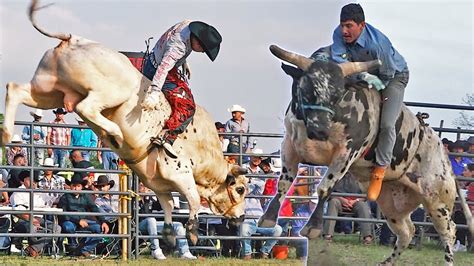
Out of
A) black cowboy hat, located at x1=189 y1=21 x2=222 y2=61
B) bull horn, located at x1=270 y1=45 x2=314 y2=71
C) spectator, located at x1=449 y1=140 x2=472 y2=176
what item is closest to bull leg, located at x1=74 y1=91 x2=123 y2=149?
black cowboy hat, located at x1=189 y1=21 x2=222 y2=61

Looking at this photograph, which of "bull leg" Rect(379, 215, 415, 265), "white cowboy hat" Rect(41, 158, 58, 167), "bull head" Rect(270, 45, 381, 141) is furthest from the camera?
"white cowboy hat" Rect(41, 158, 58, 167)

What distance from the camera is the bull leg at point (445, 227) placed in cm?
1173

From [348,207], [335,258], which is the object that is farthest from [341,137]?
[348,207]

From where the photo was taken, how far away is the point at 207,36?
10047mm

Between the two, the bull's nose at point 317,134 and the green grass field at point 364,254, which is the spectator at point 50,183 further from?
the bull's nose at point 317,134

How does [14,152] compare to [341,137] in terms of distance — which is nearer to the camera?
[341,137]

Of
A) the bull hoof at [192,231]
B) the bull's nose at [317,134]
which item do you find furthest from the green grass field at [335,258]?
the bull's nose at [317,134]

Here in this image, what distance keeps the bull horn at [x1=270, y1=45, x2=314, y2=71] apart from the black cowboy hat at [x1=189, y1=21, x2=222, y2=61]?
753mm

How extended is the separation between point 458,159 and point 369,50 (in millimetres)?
5625

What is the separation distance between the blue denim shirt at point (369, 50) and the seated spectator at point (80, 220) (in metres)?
5.09

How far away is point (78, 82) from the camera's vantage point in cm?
958

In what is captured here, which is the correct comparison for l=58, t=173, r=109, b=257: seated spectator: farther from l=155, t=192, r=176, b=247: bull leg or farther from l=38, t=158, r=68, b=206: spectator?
l=155, t=192, r=176, b=247: bull leg

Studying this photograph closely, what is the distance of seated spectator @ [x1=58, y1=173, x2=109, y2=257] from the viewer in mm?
13945

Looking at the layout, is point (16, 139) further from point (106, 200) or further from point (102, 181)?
point (106, 200)
